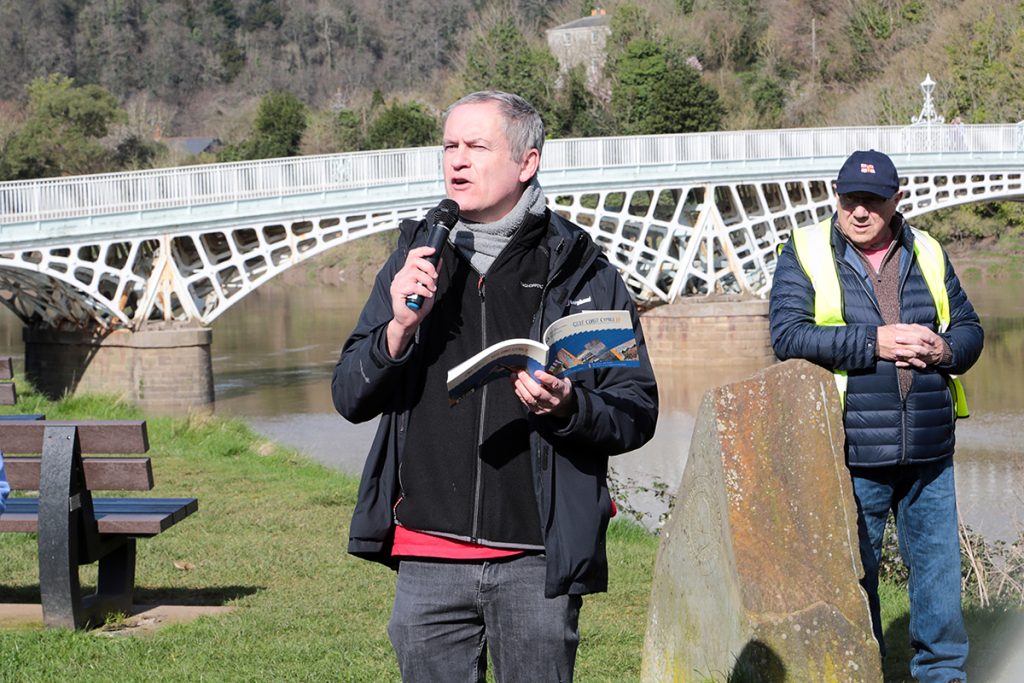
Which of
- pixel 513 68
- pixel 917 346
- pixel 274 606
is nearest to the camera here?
pixel 917 346

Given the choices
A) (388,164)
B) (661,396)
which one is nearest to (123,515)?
(661,396)

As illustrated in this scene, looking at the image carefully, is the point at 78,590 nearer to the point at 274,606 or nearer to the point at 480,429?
the point at 274,606

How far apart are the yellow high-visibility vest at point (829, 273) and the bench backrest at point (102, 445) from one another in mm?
2733

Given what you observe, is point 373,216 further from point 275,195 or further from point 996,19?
point 996,19

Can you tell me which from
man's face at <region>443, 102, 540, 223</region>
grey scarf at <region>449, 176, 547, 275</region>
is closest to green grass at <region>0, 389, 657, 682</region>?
grey scarf at <region>449, 176, 547, 275</region>

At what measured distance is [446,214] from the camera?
3221 millimetres

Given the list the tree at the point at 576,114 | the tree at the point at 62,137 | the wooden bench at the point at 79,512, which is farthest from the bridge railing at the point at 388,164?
the tree at the point at 62,137

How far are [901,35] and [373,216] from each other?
30149 mm

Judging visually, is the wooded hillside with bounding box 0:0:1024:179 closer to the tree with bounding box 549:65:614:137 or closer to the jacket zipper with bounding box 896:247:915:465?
the tree with bounding box 549:65:614:137

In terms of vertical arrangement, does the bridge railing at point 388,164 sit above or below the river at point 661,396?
above

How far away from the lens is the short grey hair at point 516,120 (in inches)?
130

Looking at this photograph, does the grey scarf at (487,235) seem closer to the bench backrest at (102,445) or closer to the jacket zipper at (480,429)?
the jacket zipper at (480,429)

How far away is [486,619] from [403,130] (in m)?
45.7

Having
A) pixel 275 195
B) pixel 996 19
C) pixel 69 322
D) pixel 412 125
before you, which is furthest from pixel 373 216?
pixel 996 19
